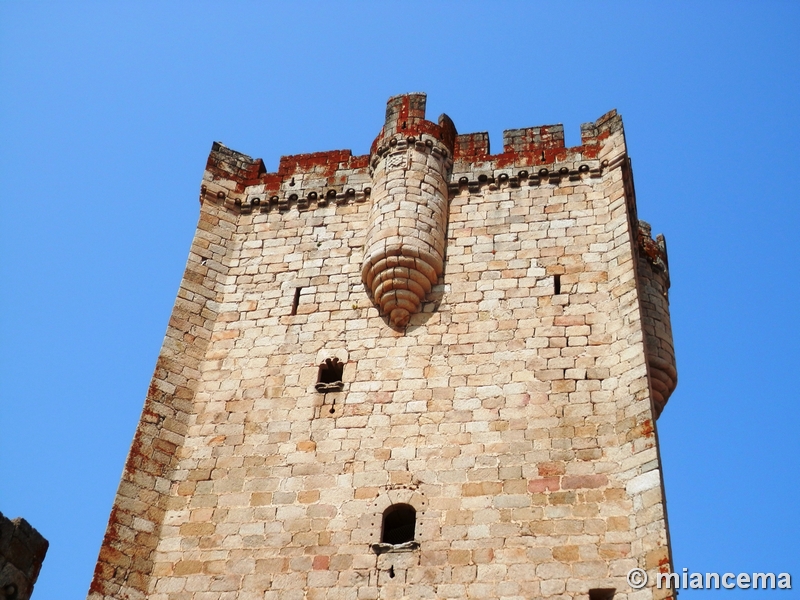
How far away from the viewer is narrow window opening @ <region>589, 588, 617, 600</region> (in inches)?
418

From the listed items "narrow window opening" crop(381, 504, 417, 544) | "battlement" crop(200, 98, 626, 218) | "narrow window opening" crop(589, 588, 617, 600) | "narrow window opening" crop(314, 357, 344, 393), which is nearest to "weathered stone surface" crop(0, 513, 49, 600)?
"narrow window opening" crop(381, 504, 417, 544)

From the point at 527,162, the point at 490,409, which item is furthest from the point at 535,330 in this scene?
the point at 527,162

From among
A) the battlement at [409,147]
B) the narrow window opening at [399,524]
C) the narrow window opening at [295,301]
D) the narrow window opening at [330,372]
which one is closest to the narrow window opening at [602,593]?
the narrow window opening at [399,524]

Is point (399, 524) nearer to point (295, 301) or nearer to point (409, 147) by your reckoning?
point (295, 301)

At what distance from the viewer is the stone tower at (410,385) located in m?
11.4

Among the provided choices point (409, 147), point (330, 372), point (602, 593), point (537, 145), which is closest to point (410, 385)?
point (330, 372)

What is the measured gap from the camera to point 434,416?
12.6m

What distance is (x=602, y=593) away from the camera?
10.7 m

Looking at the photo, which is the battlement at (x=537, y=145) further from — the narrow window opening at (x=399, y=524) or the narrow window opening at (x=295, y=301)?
the narrow window opening at (x=399, y=524)

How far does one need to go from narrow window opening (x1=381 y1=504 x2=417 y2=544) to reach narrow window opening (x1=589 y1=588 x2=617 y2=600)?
2078 mm

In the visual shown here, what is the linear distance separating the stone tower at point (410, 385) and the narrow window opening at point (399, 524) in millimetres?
27

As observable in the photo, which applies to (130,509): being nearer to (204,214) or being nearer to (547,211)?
(204,214)

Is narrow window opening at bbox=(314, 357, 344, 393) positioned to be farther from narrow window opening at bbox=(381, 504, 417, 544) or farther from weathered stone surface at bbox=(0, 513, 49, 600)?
weathered stone surface at bbox=(0, 513, 49, 600)

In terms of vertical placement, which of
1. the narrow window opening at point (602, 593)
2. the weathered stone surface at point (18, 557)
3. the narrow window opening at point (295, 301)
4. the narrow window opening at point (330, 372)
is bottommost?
the weathered stone surface at point (18, 557)
